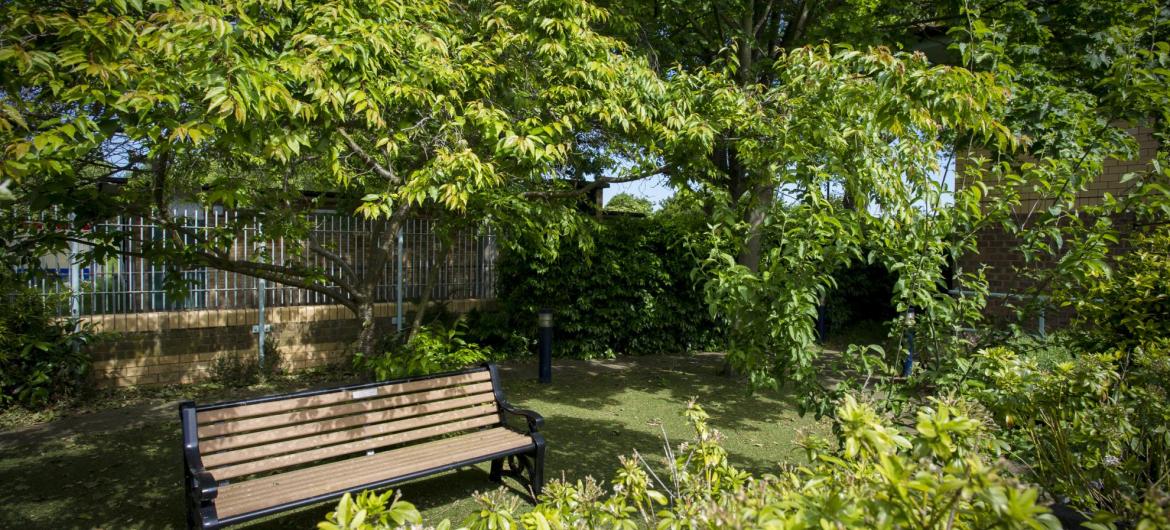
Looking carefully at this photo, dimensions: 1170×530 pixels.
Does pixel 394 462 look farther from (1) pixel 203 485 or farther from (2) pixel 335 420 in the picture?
(1) pixel 203 485

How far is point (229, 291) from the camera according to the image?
26.0 ft

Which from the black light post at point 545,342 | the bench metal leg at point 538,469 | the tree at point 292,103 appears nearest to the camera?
the tree at point 292,103

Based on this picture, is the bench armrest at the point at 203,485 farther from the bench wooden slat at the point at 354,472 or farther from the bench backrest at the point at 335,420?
the bench backrest at the point at 335,420

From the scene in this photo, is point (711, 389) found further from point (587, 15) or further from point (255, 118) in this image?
point (255, 118)

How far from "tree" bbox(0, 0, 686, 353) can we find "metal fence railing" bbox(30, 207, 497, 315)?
876 mm

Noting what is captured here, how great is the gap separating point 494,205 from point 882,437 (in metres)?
3.98

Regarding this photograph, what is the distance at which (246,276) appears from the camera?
7656 mm

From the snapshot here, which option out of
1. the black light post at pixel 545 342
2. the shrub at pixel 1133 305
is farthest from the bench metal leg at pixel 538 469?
the black light post at pixel 545 342

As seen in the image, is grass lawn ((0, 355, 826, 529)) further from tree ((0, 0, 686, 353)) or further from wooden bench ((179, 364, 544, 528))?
tree ((0, 0, 686, 353))

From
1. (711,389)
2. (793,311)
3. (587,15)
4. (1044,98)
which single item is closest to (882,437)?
(793,311)

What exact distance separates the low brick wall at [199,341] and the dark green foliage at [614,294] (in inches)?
83.2

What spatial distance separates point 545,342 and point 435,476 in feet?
10.7

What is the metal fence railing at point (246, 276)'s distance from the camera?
22.5 feet

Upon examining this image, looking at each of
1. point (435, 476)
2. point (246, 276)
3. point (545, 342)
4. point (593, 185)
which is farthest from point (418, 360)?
point (246, 276)
